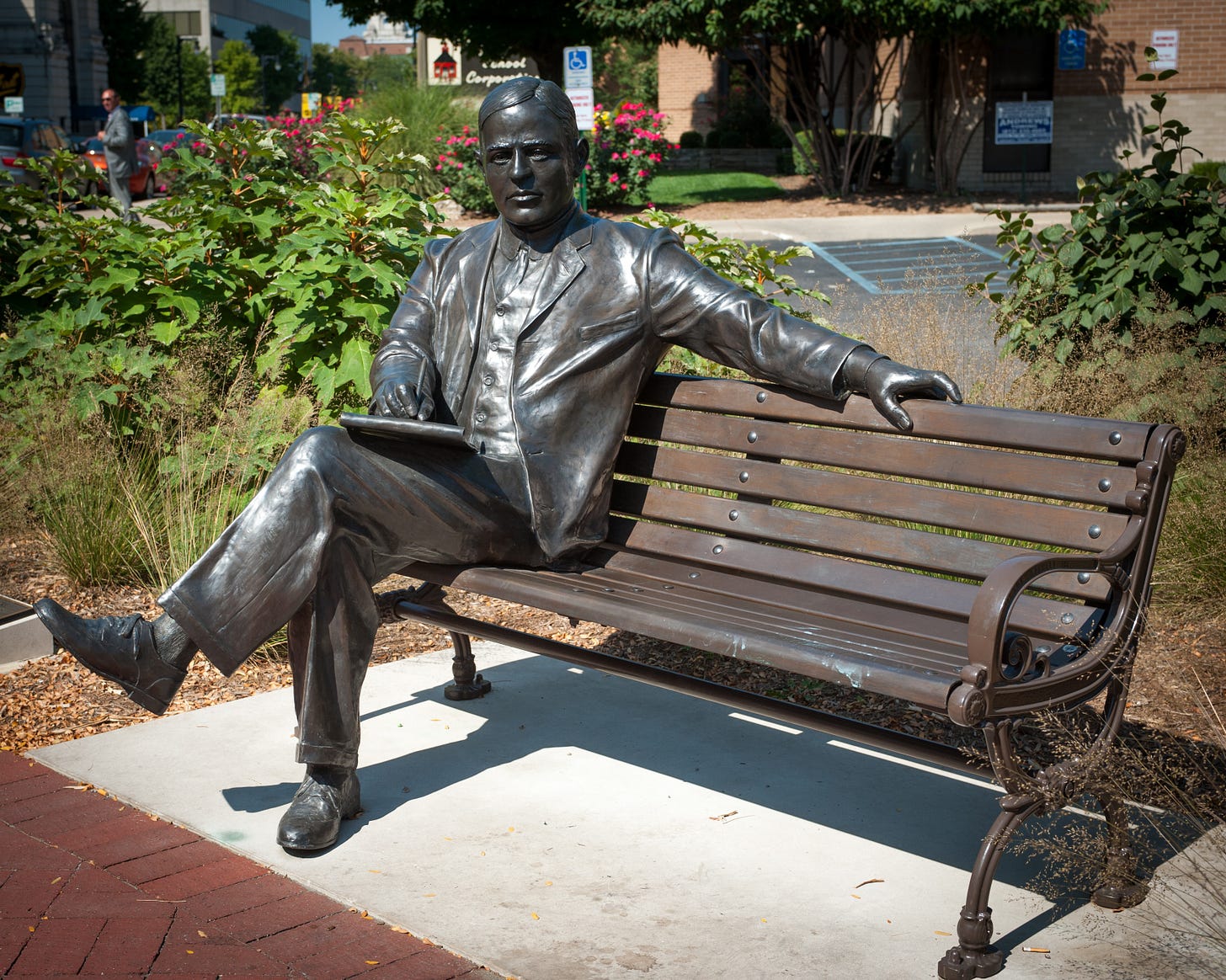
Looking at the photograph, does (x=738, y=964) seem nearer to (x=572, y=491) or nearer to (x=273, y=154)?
(x=572, y=491)

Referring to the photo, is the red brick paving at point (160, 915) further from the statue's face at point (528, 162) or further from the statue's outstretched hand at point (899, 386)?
the statue's face at point (528, 162)

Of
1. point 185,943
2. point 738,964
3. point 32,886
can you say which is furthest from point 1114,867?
point 32,886

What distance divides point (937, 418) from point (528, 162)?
4.56ft

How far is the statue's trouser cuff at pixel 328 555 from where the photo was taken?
10.8 feet

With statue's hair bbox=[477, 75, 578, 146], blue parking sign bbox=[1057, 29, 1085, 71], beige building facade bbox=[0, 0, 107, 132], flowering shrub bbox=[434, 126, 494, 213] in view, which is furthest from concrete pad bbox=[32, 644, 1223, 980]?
beige building facade bbox=[0, 0, 107, 132]

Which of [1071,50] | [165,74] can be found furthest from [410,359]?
[165,74]

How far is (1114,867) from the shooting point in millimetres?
3094

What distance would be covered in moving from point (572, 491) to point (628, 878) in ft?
3.69

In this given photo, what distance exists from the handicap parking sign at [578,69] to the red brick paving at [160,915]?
10.1 m

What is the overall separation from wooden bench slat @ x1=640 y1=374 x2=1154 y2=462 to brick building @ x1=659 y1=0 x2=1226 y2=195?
22.2 metres

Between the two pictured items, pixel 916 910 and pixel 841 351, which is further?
pixel 841 351

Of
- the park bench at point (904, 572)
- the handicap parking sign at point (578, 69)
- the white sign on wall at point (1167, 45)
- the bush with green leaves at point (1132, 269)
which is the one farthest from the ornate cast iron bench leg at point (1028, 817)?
the white sign on wall at point (1167, 45)

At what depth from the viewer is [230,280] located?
6195 millimetres

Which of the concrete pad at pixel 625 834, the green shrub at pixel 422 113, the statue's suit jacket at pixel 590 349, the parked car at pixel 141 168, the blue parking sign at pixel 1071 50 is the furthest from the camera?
the parked car at pixel 141 168
